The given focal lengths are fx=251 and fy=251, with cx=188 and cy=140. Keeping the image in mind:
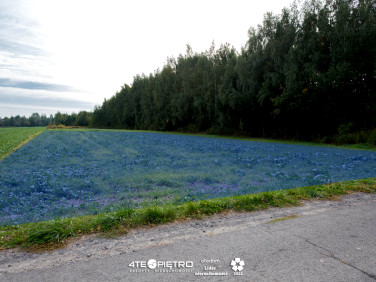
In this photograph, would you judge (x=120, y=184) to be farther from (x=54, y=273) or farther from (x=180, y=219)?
(x=54, y=273)

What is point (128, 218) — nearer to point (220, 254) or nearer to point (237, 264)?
point (220, 254)

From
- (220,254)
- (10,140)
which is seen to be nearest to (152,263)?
(220,254)

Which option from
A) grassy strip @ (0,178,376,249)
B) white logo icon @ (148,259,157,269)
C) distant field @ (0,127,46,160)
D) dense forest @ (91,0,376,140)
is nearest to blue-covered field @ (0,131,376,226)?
grassy strip @ (0,178,376,249)

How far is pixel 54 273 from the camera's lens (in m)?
2.75

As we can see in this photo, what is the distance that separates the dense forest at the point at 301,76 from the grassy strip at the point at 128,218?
19.6 meters

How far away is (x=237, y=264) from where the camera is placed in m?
2.84

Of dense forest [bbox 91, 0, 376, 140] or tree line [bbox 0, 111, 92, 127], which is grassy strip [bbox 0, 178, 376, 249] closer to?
dense forest [bbox 91, 0, 376, 140]

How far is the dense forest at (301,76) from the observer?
69.3 ft

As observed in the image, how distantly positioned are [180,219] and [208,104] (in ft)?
119

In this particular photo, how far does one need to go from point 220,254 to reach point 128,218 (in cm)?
180

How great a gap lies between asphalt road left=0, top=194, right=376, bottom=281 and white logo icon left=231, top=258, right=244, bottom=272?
0.01 metres

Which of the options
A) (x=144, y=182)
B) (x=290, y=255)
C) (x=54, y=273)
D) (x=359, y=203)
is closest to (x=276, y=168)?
(x=359, y=203)

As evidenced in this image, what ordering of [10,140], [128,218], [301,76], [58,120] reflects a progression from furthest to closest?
[58,120] < [10,140] < [301,76] < [128,218]

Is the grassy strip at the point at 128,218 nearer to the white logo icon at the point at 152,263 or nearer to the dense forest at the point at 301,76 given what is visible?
the white logo icon at the point at 152,263
